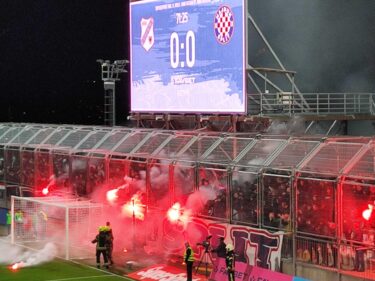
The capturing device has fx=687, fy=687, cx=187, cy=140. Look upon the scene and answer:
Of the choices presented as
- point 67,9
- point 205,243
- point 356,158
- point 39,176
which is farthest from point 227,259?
point 67,9

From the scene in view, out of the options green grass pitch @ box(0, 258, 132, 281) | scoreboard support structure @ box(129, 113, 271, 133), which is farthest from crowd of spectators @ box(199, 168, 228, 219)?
scoreboard support structure @ box(129, 113, 271, 133)

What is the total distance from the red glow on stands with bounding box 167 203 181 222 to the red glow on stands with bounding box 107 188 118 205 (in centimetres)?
309

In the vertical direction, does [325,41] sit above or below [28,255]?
above

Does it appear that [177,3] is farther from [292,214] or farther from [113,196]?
[292,214]

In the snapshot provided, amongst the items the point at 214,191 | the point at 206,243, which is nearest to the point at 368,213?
the point at 206,243

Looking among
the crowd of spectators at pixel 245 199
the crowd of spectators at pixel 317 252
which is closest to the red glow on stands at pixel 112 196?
the crowd of spectators at pixel 245 199

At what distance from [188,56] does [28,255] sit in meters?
11.1

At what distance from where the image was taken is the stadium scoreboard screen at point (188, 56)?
27094 mm

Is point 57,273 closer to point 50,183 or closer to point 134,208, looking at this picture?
point 134,208

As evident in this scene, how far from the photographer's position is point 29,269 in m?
20.9

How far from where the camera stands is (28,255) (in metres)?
22.7

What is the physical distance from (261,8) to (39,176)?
1623 cm

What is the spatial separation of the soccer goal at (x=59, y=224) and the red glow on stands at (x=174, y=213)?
10.5ft

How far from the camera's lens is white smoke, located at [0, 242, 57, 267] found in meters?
22.0
